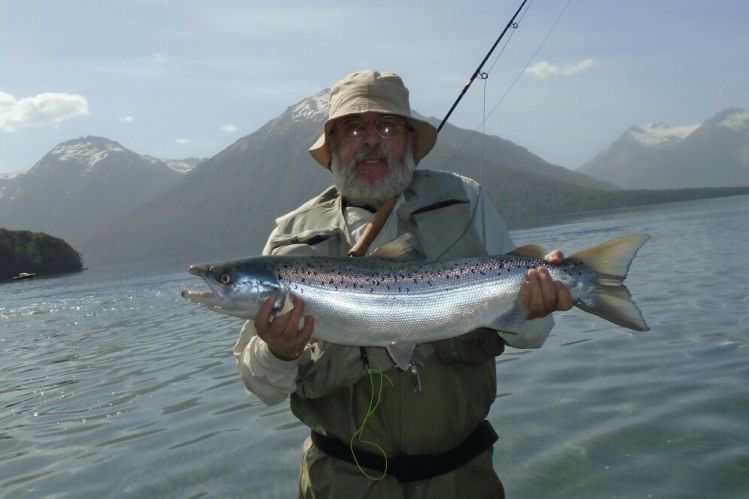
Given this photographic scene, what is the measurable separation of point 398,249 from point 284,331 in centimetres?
100

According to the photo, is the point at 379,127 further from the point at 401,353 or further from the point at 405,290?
the point at 401,353

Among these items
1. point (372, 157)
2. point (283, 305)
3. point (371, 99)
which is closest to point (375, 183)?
point (372, 157)

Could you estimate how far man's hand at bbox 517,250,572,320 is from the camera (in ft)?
14.9

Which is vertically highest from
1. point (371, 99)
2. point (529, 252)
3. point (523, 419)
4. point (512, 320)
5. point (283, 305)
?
point (371, 99)

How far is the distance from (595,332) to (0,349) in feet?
64.6

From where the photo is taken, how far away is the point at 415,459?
175 inches

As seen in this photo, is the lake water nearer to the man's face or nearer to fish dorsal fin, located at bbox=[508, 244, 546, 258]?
fish dorsal fin, located at bbox=[508, 244, 546, 258]

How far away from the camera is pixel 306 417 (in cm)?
477

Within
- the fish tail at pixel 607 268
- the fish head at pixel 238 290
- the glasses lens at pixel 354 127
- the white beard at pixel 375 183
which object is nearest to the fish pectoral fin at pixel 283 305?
the fish head at pixel 238 290

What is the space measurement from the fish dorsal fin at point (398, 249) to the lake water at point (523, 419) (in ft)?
11.8

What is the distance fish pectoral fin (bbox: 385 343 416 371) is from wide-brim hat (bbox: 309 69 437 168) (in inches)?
71.2

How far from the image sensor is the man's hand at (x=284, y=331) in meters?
4.33

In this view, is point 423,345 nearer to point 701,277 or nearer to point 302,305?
point 302,305

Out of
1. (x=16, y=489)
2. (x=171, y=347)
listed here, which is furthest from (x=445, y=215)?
(x=171, y=347)
